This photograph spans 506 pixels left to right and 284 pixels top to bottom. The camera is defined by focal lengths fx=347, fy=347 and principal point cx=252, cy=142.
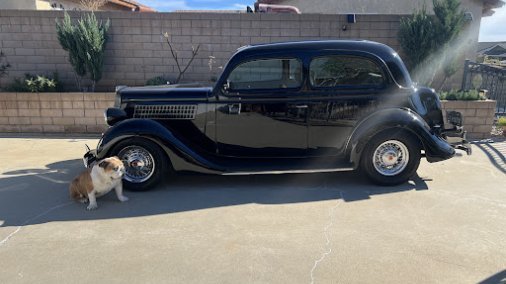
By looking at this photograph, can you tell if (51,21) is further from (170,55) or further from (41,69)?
(170,55)

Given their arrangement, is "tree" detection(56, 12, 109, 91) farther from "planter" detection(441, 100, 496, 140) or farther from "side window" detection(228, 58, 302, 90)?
"planter" detection(441, 100, 496, 140)

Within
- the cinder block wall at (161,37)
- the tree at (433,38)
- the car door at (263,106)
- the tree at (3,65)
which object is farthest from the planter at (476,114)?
the tree at (3,65)

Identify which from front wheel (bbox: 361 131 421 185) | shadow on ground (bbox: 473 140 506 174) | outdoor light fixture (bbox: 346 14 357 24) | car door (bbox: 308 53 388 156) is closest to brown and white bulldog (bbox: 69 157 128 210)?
car door (bbox: 308 53 388 156)

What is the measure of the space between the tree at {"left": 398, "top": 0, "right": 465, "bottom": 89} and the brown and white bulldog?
6.58 metres

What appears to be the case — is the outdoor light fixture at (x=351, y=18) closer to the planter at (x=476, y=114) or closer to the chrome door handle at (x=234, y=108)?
the planter at (x=476, y=114)

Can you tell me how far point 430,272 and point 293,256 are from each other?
1.06m

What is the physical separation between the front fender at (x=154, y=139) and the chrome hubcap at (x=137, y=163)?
0.18 metres

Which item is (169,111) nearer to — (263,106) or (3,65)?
(263,106)

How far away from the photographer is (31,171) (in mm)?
5141

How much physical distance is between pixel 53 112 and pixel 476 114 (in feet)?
28.2

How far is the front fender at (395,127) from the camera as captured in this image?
166 inches

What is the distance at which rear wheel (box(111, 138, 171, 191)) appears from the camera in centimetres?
427

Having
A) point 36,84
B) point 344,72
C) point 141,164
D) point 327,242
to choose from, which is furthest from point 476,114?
point 36,84

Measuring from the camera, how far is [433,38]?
7.41 meters
